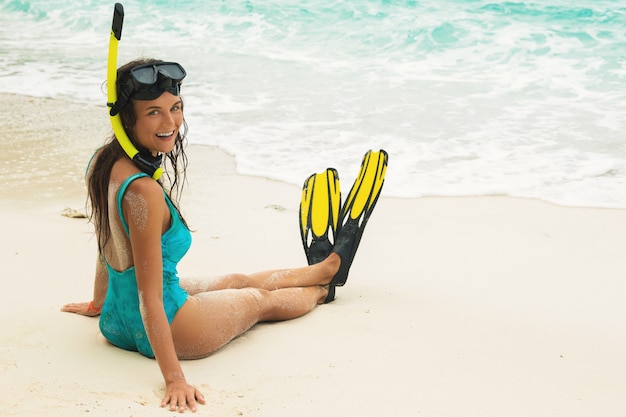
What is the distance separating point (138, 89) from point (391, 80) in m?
8.69

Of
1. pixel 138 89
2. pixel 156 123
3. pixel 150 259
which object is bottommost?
pixel 150 259

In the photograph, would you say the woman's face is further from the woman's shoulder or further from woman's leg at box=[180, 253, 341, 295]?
woman's leg at box=[180, 253, 341, 295]

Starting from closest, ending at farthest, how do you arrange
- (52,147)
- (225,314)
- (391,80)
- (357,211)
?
(225,314) < (357,211) < (52,147) < (391,80)

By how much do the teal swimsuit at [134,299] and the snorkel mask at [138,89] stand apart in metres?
0.23

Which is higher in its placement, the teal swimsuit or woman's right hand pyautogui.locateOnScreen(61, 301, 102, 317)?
the teal swimsuit

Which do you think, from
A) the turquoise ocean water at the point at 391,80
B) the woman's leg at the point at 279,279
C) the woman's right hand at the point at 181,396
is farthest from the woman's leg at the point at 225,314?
the turquoise ocean water at the point at 391,80

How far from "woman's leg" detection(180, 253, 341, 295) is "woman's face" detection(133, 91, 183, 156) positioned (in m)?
0.91

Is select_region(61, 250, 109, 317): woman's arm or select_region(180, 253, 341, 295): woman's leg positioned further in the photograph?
select_region(180, 253, 341, 295): woman's leg

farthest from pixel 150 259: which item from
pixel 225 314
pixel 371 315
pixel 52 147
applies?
pixel 52 147

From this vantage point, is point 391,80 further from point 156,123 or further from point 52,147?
point 156,123

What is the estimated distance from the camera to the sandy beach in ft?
8.12

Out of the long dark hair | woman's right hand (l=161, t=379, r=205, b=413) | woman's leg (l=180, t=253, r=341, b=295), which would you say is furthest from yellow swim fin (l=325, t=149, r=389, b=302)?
woman's right hand (l=161, t=379, r=205, b=413)

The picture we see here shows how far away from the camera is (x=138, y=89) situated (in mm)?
2494

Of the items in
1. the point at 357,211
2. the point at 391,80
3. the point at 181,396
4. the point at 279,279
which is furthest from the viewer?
the point at 391,80
